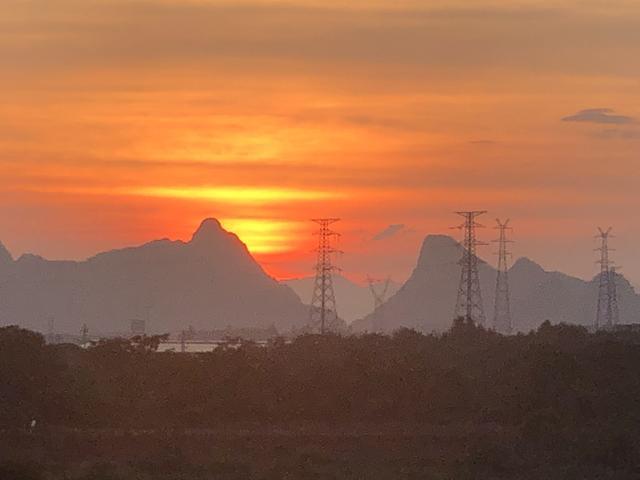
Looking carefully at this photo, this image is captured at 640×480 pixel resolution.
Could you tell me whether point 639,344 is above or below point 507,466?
above

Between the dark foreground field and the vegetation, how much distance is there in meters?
0.09

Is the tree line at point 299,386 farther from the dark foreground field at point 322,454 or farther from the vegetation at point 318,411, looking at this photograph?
the dark foreground field at point 322,454

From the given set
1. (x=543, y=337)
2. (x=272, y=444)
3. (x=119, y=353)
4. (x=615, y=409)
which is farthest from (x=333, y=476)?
(x=543, y=337)

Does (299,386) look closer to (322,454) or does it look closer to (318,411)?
(318,411)

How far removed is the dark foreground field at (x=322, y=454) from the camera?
164ft

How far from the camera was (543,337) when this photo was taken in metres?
87.5

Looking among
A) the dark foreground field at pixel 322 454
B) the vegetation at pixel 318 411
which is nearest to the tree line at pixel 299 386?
the vegetation at pixel 318 411

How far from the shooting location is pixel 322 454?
53500 mm

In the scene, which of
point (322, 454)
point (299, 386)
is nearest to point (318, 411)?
point (299, 386)

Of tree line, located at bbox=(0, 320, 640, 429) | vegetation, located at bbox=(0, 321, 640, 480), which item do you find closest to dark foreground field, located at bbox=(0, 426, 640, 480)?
vegetation, located at bbox=(0, 321, 640, 480)

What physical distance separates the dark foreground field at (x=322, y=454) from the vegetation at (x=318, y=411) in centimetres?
9

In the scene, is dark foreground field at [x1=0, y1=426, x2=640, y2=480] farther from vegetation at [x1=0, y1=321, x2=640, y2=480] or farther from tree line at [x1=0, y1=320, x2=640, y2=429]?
tree line at [x1=0, y1=320, x2=640, y2=429]

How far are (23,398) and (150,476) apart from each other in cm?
1263

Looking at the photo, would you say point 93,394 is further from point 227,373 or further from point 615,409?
point 615,409
